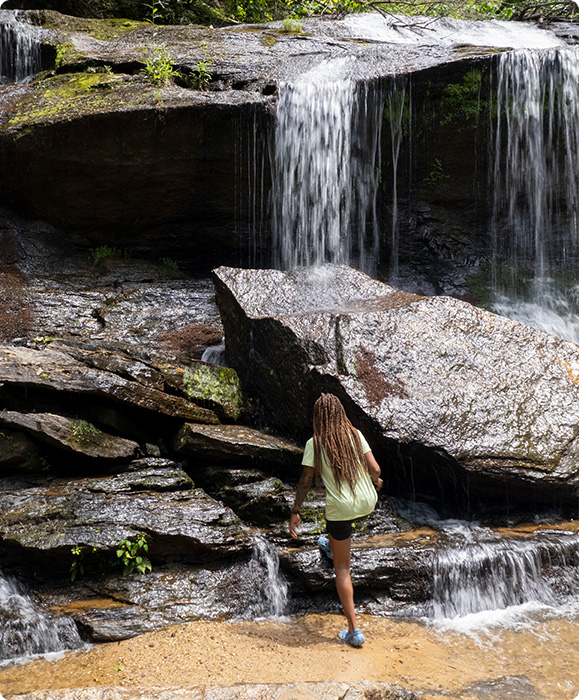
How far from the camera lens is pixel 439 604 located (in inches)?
197

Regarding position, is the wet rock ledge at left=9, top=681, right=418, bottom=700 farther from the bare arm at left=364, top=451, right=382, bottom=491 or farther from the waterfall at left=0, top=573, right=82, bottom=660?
the bare arm at left=364, top=451, right=382, bottom=491

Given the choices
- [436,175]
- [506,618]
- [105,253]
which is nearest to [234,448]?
[506,618]

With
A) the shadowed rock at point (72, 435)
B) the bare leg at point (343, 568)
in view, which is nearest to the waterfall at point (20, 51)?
the shadowed rock at point (72, 435)

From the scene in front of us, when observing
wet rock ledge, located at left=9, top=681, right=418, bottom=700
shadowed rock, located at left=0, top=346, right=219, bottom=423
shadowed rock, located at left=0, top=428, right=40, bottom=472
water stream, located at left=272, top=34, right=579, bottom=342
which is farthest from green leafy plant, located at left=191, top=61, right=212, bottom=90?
wet rock ledge, located at left=9, top=681, right=418, bottom=700

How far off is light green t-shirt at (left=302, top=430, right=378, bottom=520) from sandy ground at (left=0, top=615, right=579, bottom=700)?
1.03 metres

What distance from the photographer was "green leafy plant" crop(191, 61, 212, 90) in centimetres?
905

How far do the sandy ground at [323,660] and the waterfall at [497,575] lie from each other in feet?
1.18

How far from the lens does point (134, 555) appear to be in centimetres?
492

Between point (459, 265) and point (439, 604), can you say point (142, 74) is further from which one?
point (439, 604)

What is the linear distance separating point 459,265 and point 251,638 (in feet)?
26.4

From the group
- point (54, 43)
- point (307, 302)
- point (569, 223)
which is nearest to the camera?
point (307, 302)

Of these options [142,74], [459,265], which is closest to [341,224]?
[459,265]

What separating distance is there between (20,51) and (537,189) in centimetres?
955

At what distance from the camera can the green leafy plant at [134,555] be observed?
488 cm
